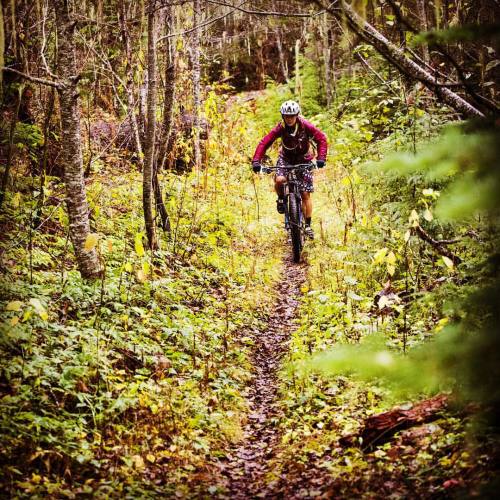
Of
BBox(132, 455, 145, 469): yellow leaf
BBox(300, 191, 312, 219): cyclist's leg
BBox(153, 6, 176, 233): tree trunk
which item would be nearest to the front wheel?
BBox(300, 191, 312, 219): cyclist's leg

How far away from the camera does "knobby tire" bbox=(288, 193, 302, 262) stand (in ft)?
30.4

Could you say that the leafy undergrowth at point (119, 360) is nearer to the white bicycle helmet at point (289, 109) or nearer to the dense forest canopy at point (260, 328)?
the dense forest canopy at point (260, 328)

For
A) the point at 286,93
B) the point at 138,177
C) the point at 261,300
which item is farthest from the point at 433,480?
the point at 286,93

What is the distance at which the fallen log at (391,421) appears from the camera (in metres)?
3.96

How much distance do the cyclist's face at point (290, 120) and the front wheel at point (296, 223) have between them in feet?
4.26

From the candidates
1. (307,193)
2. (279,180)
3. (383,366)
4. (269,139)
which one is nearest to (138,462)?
(383,366)

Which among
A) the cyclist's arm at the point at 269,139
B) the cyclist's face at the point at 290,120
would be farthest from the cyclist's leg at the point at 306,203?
the cyclist's face at the point at 290,120

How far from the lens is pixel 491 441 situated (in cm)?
308

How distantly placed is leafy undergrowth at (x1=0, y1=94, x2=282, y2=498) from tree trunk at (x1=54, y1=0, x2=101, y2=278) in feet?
0.81

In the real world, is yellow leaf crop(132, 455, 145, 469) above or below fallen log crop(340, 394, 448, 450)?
below

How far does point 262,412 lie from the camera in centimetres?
507

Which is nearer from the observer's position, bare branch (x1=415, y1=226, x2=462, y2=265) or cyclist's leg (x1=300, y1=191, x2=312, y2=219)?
bare branch (x1=415, y1=226, x2=462, y2=265)

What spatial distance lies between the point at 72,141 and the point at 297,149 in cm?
501

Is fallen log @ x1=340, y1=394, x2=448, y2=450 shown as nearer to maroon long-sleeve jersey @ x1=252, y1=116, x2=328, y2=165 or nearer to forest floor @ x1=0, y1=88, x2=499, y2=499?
forest floor @ x1=0, y1=88, x2=499, y2=499
